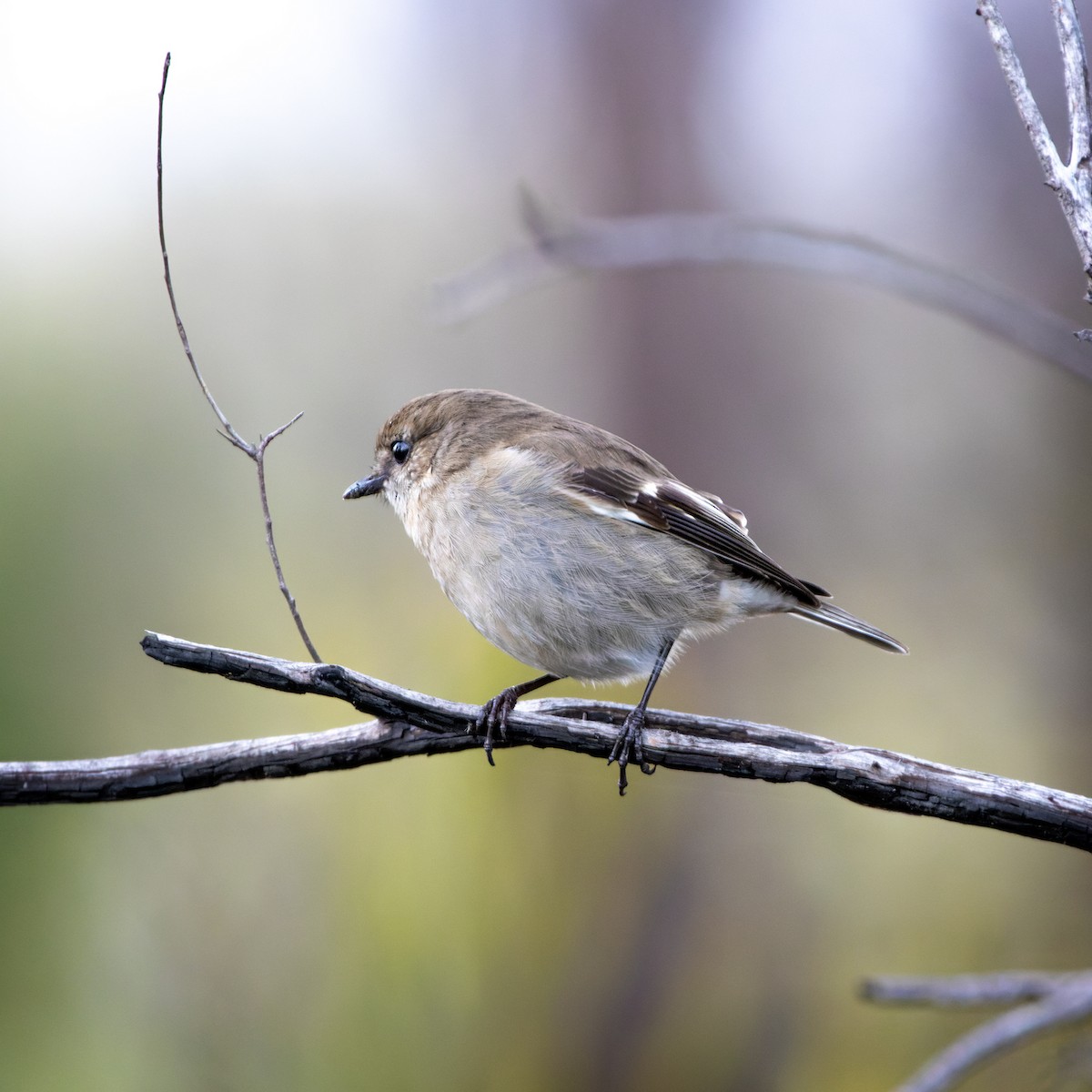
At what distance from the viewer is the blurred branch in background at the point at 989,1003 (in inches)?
86.2

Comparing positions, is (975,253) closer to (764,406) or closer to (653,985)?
(764,406)

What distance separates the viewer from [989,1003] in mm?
2271

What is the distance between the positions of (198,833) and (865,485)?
4.68m

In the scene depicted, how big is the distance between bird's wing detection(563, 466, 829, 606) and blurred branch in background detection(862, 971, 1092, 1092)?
1.55m

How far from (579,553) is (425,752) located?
0.95 meters

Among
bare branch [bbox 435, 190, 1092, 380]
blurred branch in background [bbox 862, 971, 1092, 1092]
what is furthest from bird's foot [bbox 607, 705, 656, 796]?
bare branch [bbox 435, 190, 1092, 380]

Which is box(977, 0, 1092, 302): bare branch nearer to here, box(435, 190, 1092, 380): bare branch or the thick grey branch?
box(435, 190, 1092, 380): bare branch

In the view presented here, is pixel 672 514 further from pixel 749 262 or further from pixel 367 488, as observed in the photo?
pixel 367 488

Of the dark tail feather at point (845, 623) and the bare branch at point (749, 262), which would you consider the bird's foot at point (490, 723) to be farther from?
the dark tail feather at point (845, 623)

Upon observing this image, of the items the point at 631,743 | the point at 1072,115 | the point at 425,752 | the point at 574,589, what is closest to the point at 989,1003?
the point at 631,743

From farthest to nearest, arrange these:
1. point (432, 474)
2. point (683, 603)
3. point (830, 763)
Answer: point (432, 474)
point (683, 603)
point (830, 763)

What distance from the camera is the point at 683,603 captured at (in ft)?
11.4

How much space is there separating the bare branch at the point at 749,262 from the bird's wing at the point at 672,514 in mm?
675

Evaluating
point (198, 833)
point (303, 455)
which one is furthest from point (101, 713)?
point (303, 455)
